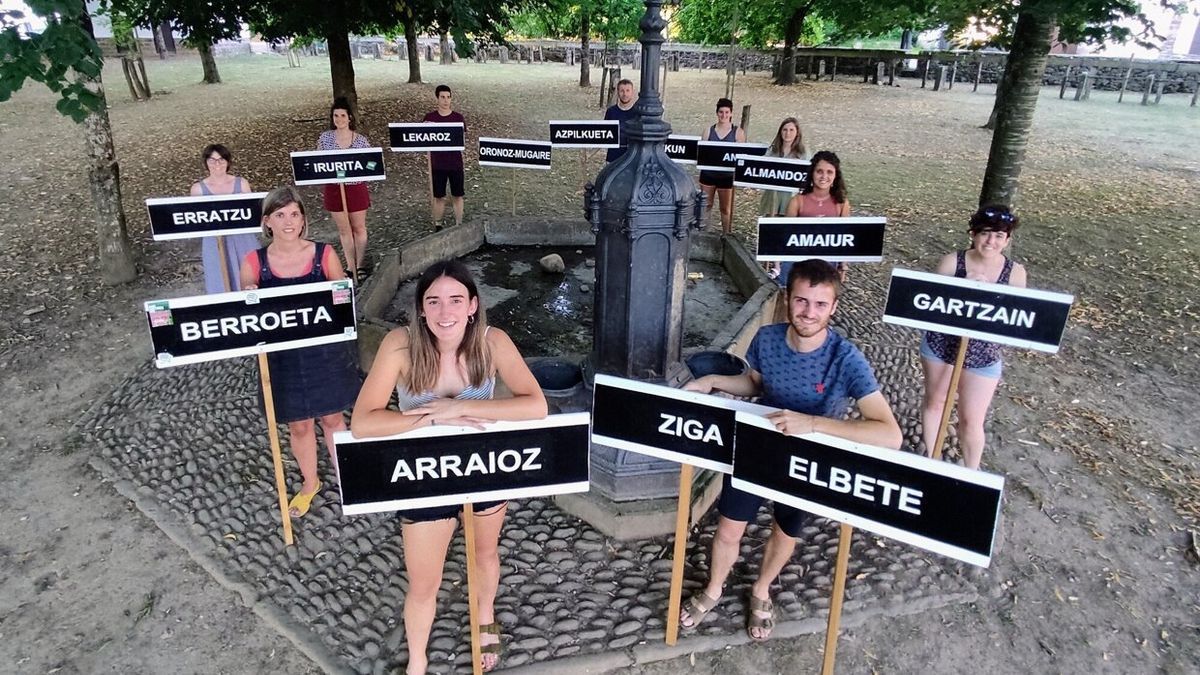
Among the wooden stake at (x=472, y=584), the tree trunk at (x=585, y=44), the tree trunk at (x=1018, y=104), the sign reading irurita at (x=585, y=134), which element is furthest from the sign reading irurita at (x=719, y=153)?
the tree trunk at (x=585, y=44)

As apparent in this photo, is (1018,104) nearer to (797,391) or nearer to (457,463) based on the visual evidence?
(797,391)

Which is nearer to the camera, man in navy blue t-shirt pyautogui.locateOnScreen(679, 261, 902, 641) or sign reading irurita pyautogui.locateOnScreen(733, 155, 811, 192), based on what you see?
man in navy blue t-shirt pyautogui.locateOnScreen(679, 261, 902, 641)

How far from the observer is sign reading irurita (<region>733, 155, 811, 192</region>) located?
6.79m

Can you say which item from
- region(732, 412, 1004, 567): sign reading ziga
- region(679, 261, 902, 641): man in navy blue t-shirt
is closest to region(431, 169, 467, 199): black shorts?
region(679, 261, 902, 641): man in navy blue t-shirt

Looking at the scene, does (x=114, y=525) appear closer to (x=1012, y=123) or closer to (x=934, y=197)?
(x=1012, y=123)

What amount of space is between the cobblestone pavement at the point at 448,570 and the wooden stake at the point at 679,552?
13 centimetres

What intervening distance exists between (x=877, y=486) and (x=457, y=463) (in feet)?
4.86

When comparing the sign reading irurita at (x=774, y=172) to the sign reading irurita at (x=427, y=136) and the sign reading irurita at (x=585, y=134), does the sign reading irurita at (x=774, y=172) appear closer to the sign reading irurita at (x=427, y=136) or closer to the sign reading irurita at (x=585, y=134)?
the sign reading irurita at (x=585, y=134)

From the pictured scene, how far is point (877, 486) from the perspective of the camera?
2.52m

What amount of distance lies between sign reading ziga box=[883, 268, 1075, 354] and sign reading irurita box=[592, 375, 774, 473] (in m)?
1.49

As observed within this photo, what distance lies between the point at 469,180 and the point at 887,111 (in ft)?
52.0

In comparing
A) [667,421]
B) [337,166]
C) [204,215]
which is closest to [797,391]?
[667,421]

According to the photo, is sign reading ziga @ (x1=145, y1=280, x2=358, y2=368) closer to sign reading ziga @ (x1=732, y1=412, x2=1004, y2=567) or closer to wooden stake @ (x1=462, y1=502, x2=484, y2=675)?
wooden stake @ (x1=462, y1=502, x2=484, y2=675)

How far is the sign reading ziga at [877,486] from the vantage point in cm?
235
